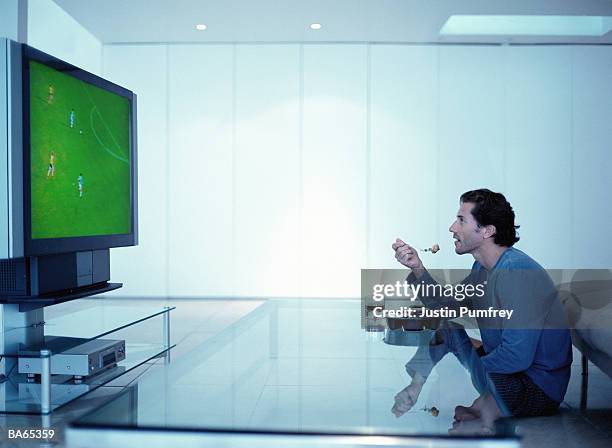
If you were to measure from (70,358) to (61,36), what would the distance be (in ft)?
12.1

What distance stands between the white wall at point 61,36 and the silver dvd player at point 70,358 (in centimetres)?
306

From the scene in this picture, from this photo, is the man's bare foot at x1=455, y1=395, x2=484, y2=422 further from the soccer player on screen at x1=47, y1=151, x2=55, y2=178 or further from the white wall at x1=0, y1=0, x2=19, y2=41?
the white wall at x1=0, y1=0, x2=19, y2=41

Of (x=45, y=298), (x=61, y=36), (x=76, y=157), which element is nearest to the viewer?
(x=45, y=298)

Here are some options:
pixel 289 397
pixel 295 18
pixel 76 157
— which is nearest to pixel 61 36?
pixel 295 18

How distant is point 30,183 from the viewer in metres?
2.70

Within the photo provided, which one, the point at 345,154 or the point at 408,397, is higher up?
the point at 345,154

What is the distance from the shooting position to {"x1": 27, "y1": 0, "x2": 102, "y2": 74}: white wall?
5.30 meters

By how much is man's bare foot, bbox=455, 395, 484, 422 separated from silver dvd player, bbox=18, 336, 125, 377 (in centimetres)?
197

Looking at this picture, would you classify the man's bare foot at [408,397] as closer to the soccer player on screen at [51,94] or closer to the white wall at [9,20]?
the soccer player on screen at [51,94]

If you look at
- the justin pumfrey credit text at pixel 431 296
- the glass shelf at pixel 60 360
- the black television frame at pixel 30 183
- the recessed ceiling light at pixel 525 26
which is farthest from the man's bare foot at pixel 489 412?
the recessed ceiling light at pixel 525 26

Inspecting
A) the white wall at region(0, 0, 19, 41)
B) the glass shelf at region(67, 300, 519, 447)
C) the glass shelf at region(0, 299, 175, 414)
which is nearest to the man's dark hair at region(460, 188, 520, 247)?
the glass shelf at region(67, 300, 519, 447)

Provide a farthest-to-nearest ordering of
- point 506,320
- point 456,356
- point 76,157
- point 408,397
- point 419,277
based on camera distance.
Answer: point 76,157, point 419,277, point 506,320, point 456,356, point 408,397

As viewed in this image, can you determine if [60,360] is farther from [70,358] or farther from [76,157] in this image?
[76,157]

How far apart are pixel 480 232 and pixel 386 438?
161 cm
